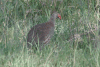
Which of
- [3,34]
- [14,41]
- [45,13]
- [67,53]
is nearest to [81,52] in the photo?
[67,53]

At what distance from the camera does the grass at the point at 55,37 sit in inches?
159

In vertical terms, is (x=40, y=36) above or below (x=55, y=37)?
above

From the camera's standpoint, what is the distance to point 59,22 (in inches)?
236

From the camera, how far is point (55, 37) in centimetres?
544

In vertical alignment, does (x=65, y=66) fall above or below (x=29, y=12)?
below

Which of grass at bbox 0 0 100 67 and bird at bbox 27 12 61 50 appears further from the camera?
bird at bbox 27 12 61 50

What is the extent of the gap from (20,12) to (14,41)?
1.88m

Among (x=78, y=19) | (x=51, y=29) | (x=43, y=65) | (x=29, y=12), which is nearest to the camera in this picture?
(x=43, y=65)

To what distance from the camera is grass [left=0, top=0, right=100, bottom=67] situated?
13.3 ft

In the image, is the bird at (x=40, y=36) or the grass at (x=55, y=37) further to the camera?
the bird at (x=40, y=36)

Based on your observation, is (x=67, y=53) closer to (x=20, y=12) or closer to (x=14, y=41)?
(x=14, y=41)

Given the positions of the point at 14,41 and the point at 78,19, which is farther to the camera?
the point at 78,19

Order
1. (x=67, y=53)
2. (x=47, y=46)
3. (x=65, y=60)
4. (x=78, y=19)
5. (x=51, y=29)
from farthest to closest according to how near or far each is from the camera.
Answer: (x=78, y=19)
(x=51, y=29)
(x=47, y=46)
(x=67, y=53)
(x=65, y=60)

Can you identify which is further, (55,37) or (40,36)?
(55,37)
